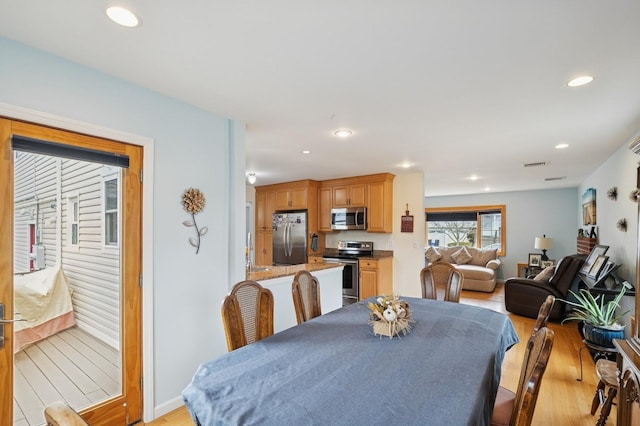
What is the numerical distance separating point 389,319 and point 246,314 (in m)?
0.86

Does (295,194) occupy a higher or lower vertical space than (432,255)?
higher

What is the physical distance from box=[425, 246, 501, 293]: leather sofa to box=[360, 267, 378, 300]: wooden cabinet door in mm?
2278

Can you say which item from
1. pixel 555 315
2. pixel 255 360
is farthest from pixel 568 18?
Answer: pixel 555 315

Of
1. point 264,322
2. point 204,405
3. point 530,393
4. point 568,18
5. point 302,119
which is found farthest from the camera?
point 302,119

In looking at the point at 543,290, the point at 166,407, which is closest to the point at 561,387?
the point at 543,290

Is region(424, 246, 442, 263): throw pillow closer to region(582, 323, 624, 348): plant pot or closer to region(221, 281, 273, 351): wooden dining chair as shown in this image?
region(582, 323, 624, 348): plant pot

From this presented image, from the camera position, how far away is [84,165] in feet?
6.70

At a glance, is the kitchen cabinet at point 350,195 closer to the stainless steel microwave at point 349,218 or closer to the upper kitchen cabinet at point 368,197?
the upper kitchen cabinet at point 368,197

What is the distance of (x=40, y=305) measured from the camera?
1.87 metres

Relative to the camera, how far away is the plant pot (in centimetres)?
262

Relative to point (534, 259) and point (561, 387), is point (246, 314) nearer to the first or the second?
point (561, 387)

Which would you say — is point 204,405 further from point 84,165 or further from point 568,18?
point 568,18

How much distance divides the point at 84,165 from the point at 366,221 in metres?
4.41

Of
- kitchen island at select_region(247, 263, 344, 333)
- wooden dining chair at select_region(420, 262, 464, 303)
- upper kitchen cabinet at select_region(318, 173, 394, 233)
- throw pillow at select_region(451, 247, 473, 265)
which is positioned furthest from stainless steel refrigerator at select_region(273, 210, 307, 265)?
throw pillow at select_region(451, 247, 473, 265)
